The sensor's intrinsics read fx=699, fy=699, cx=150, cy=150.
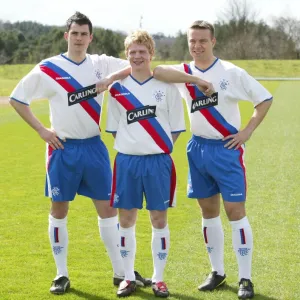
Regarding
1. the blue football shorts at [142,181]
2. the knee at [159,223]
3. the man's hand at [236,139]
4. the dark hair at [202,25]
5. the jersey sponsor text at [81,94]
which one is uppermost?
the dark hair at [202,25]

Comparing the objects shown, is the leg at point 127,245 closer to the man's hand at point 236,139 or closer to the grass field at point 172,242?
the grass field at point 172,242

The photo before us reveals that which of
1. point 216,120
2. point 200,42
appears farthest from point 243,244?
point 200,42

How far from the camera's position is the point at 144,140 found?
17.0 feet

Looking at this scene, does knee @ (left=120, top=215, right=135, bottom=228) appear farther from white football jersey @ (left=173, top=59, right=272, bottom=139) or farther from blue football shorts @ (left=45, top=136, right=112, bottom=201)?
white football jersey @ (left=173, top=59, right=272, bottom=139)

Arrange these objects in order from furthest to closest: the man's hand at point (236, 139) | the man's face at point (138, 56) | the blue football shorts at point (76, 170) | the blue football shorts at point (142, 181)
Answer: the blue football shorts at point (76, 170)
the man's hand at point (236, 139)
the blue football shorts at point (142, 181)
the man's face at point (138, 56)

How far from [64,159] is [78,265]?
130 cm

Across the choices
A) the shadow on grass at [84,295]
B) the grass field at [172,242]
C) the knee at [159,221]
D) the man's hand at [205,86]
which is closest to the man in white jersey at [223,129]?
the man's hand at [205,86]

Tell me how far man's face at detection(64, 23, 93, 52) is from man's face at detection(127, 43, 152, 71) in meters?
0.42

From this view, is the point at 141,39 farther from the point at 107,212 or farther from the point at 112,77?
the point at 107,212

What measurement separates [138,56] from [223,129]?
865 millimetres

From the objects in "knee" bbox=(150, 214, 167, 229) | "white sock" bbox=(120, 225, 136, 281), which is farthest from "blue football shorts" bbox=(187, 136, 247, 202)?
"white sock" bbox=(120, 225, 136, 281)

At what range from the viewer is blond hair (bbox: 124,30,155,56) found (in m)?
5.13

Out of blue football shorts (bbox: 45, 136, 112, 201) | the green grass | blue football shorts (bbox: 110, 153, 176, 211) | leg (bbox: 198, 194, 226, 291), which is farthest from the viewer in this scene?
the green grass

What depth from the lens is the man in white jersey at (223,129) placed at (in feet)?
17.4
